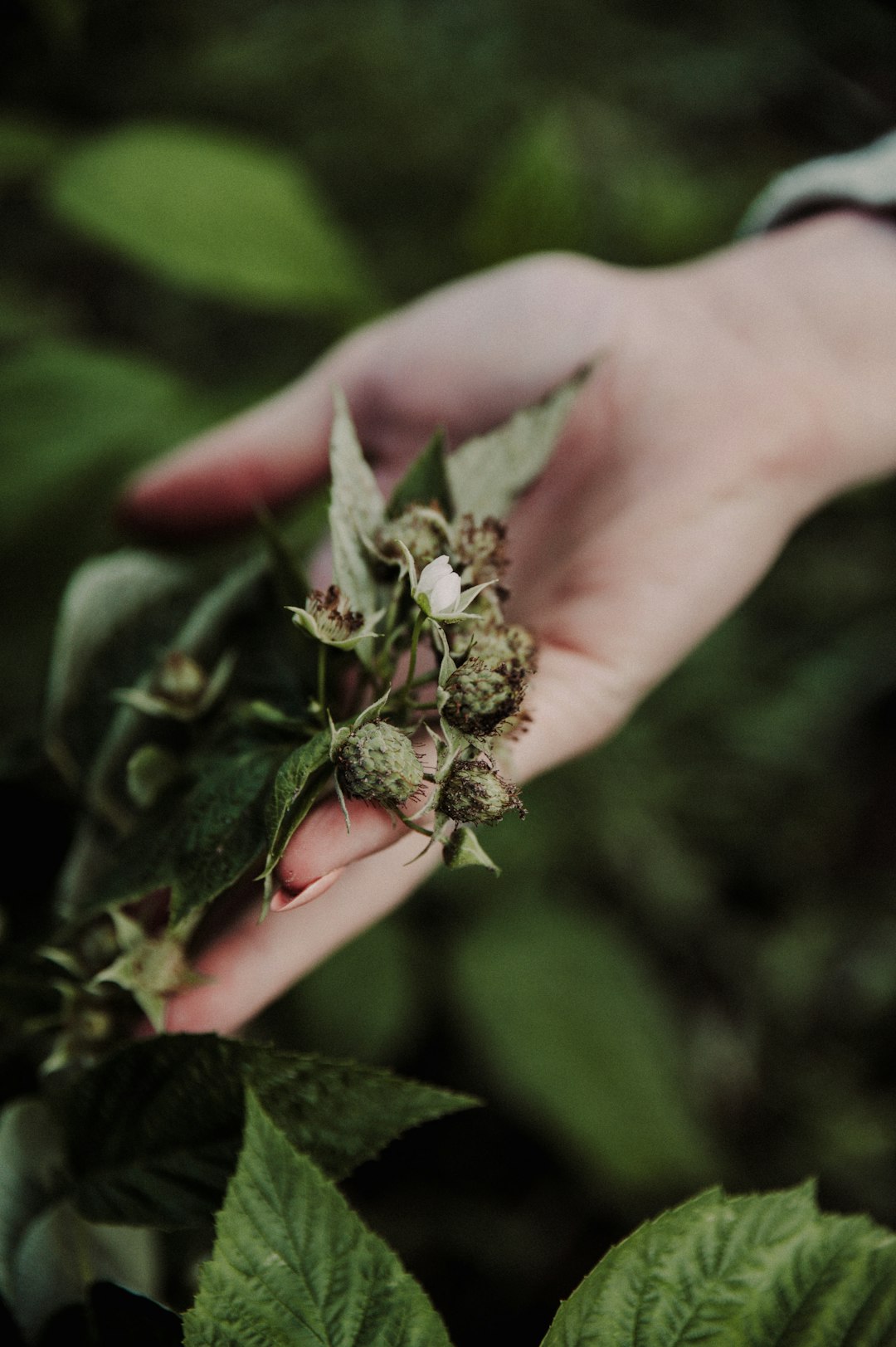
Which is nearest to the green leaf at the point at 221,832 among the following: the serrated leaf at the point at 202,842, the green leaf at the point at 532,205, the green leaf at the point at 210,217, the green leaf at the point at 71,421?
the serrated leaf at the point at 202,842

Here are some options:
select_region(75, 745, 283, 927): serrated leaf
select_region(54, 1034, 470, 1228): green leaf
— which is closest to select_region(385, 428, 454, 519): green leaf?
select_region(75, 745, 283, 927): serrated leaf

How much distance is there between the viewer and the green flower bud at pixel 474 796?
0.65m

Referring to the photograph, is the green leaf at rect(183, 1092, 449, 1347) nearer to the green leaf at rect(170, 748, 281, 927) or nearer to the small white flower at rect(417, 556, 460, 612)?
the green leaf at rect(170, 748, 281, 927)

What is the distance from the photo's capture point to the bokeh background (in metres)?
1.72

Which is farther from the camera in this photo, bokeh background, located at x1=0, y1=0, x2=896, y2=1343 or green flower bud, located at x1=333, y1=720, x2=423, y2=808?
bokeh background, located at x1=0, y1=0, x2=896, y2=1343

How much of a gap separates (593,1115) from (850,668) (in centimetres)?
131

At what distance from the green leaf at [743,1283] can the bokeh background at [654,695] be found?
0.57 m

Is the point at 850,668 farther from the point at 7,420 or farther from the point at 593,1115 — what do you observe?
the point at 7,420

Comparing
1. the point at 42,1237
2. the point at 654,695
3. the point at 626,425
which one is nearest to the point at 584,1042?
the point at 654,695

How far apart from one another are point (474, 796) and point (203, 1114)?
30 centimetres

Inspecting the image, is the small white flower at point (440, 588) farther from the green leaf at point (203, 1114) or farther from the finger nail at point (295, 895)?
the green leaf at point (203, 1114)

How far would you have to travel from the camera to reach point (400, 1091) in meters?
0.68

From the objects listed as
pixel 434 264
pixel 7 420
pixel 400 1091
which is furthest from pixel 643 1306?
pixel 434 264

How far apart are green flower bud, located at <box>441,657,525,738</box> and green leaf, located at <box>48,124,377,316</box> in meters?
1.35
